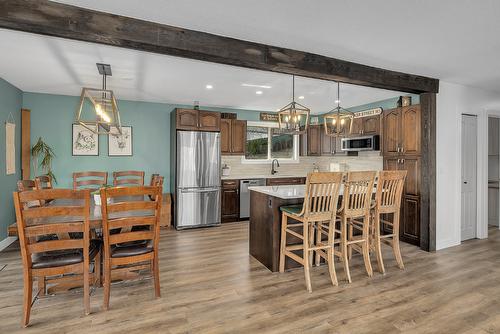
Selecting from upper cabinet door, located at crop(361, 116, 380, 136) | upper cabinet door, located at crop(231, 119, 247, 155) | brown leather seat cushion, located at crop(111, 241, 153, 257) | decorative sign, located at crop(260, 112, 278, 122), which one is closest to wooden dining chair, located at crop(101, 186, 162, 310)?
brown leather seat cushion, located at crop(111, 241, 153, 257)

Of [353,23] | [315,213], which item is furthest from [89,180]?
[353,23]

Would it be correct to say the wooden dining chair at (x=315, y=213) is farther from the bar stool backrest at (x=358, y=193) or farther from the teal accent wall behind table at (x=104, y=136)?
the teal accent wall behind table at (x=104, y=136)

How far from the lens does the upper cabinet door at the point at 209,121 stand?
5.63 m

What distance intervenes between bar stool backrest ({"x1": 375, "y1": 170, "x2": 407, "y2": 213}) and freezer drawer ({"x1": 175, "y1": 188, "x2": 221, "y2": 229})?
10.5ft

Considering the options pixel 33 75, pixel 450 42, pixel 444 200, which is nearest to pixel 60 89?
pixel 33 75

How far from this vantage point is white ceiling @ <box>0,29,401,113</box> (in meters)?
3.14

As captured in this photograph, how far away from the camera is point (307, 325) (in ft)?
7.62

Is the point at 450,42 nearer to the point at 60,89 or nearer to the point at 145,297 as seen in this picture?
the point at 145,297

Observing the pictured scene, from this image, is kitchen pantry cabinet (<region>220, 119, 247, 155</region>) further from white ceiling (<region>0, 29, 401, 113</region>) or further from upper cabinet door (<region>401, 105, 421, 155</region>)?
upper cabinet door (<region>401, 105, 421, 155</region>)

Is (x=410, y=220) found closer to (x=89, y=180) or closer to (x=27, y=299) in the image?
(x=27, y=299)

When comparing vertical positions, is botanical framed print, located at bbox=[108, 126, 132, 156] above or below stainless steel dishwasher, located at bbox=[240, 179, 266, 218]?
above

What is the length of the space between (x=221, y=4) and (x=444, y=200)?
4358 mm

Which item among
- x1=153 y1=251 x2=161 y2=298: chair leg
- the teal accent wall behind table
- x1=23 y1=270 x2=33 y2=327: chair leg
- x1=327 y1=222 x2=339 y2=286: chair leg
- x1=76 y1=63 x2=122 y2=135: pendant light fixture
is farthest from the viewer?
the teal accent wall behind table

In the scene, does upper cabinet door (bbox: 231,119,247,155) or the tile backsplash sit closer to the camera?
the tile backsplash
